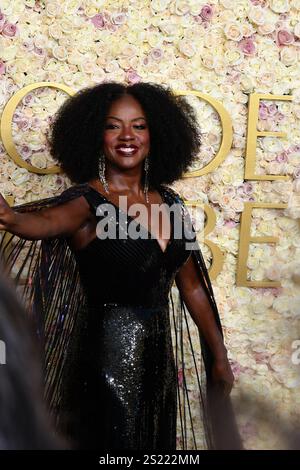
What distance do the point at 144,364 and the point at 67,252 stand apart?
0.34m

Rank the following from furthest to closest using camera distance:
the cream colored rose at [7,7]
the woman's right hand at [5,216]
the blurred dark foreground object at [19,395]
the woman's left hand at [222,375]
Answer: the cream colored rose at [7,7]
the woman's left hand at [222,375]
the woman's right hand at [5,216]
the blurred dark foreground object at [19,395]

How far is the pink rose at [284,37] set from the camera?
2.06m

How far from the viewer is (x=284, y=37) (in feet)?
6.77

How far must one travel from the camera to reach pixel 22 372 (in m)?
0.54

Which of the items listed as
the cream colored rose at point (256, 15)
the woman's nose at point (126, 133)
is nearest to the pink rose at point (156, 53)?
the cream colored rose at point (256, 15)

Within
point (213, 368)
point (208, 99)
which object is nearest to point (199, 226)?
point (208, 99)

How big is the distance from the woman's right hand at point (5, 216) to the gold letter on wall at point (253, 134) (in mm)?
1081

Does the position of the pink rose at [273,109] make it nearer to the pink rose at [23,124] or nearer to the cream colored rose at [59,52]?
the cream colored rose at [59,52]

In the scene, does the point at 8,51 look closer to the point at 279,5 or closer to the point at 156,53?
the point at 156,53

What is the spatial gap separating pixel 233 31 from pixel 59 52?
576 mm

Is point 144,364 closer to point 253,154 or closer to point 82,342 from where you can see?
point 82,342

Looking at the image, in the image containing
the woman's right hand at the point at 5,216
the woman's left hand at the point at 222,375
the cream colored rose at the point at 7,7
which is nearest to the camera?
the woman's right hand at the point at 5,216

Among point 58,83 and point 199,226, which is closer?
point 58,83

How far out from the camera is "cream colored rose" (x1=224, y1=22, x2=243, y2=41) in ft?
6.64
